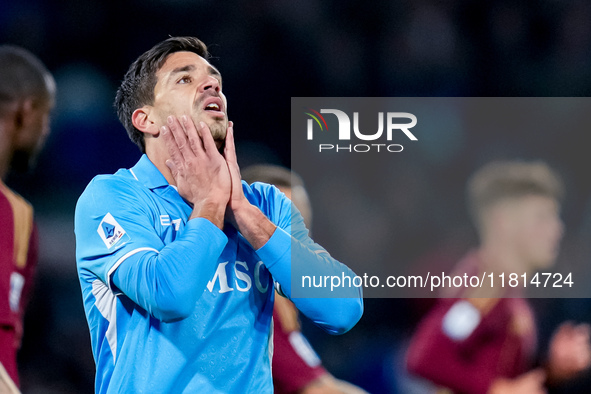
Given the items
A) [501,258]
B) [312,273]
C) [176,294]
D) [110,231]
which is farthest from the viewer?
[501,258]

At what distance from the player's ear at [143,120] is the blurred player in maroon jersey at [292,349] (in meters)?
1.82

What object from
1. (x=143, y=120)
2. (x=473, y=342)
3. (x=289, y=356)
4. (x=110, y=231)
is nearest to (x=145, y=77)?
(x=143, y=120)

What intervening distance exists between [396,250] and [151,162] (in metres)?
2.66

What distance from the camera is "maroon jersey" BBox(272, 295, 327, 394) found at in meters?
3.54

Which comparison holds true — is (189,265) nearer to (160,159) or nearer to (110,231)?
(110,231)

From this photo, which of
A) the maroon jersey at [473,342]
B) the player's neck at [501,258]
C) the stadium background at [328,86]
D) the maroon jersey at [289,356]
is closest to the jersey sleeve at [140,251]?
the maroon jersey at [289,356]

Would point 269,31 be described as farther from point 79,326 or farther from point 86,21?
point 79,326

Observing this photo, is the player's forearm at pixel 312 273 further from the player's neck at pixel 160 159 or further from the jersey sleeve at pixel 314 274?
the player's neck at pixel 160 159

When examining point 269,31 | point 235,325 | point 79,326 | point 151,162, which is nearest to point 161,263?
point 235,325

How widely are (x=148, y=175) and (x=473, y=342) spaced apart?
2695mm

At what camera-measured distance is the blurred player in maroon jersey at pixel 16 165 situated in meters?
3.38

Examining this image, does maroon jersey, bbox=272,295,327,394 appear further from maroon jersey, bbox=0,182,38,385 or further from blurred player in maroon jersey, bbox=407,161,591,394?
maroon jersey, bbox=0,182,38,385

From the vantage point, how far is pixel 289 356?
11.9ft

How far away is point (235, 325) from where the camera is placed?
1.65 metres
